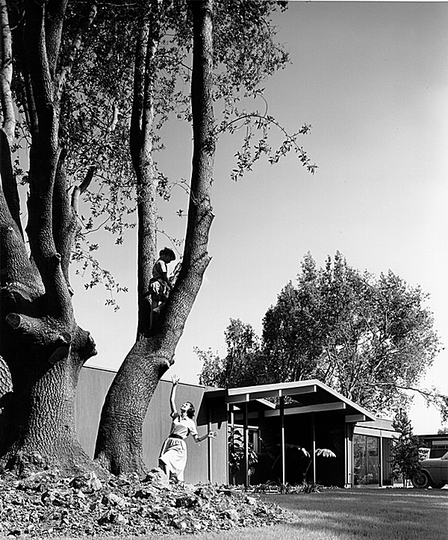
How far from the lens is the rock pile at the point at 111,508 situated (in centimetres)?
699

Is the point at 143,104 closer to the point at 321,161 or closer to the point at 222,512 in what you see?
the point at 222,512

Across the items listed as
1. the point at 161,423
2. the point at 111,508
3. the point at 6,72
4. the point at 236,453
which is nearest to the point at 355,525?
the point at 111,508

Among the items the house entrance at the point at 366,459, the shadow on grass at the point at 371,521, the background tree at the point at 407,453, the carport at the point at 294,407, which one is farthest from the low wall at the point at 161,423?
the house entrance at the point at 366,459

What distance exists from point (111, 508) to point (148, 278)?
364 cm

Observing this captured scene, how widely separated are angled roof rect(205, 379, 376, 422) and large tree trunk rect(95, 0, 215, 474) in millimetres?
9648

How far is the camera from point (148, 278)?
10289mm

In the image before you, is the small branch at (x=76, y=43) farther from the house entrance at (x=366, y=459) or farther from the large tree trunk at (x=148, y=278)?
the house entrance at (x=366, y=459)

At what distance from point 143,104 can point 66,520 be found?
5884 mm

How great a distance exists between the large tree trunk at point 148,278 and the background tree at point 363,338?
28.5 meters

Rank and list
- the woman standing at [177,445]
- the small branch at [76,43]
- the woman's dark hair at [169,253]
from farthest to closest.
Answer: the small branch at [76,43] → the woman standing at [177,445] → the woman's dark hair at [169,253]

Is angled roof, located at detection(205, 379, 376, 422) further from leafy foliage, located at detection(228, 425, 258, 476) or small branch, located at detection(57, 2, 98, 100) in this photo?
small branch, located at detection(57, 2, 98, 100)

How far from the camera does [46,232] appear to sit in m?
9.09

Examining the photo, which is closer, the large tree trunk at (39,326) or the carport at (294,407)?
the large tree trunk at (39,326)

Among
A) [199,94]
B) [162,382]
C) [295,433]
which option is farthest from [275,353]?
[199,94]
